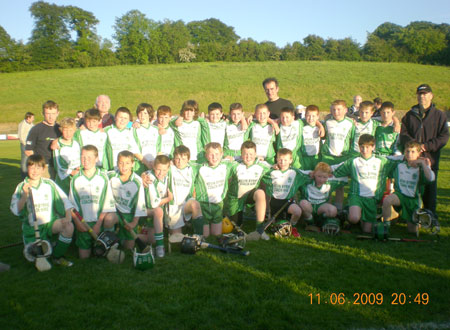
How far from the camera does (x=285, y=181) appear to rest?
17.7 ft

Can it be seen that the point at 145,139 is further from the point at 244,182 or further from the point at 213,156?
the point at 244,182

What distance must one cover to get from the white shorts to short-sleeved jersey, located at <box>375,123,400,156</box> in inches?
137

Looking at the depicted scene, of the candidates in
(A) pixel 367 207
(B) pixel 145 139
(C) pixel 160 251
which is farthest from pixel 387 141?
(C) pixel 160 251

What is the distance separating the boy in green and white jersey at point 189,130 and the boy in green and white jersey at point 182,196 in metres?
0.87

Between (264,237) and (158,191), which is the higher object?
(158,191)

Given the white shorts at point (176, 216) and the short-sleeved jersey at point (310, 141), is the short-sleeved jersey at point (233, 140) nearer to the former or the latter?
the short-sleeved jersey at point (310, 141)

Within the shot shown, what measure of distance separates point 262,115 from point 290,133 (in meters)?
0.60

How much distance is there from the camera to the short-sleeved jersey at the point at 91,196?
4516 millimetres

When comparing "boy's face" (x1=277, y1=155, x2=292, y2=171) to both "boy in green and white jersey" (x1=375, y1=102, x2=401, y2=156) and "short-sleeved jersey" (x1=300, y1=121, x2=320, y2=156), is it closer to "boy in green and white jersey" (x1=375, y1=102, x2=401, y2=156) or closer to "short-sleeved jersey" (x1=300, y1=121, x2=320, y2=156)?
"short-sleeved jersey" (x1=300, y1=121, x2=320, y2=156)

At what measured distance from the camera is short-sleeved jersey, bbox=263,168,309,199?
539cm

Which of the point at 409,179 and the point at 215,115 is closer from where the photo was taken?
the point at 409,179

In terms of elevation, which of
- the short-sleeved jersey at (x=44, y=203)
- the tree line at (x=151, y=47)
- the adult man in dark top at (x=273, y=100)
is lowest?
the short-sleeved jersey at (x=44, y=203)

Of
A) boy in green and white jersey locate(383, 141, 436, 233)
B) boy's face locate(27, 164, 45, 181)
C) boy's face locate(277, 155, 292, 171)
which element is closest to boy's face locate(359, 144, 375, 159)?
boy in green and white jersey locate(383, 141, 436, 233)

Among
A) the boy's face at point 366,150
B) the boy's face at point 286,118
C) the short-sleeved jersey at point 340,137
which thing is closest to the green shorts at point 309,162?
the short-sleeved jersey at point 340,137
